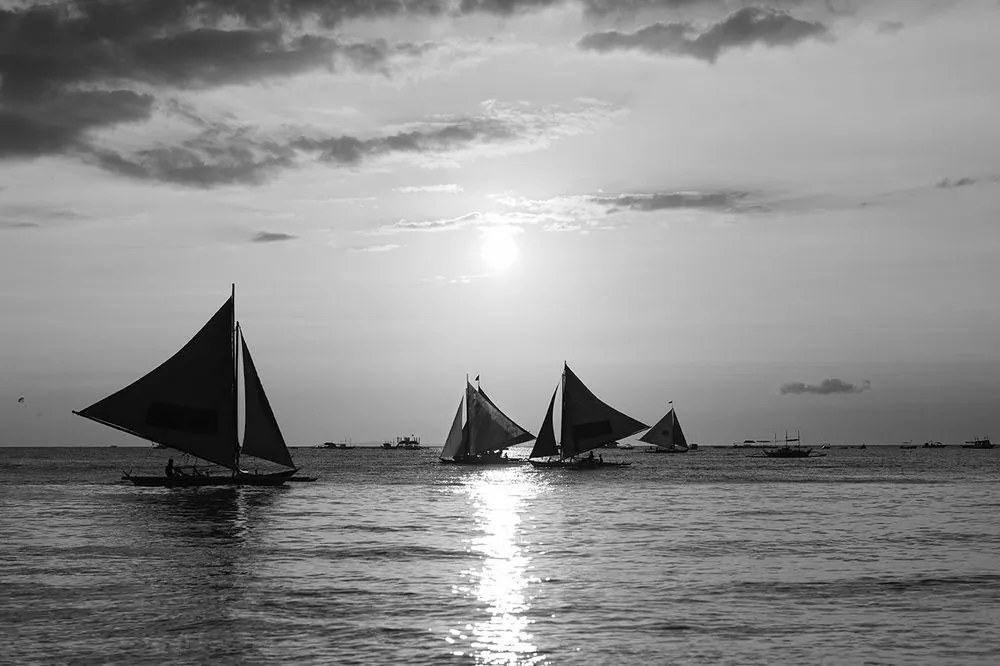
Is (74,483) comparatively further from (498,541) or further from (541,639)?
(541,639)

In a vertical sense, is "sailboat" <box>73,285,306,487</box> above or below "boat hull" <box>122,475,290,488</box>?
above

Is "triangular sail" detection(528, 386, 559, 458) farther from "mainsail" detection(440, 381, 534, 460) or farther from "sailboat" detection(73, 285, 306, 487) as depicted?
"sailboat" detection(73, 285, 306, 487)

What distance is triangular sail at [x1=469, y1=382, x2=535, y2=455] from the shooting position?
5359 inches

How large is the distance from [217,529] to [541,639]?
33.1 meters

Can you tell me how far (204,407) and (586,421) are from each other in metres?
57.3

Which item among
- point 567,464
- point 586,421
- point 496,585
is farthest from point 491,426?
point 496,585

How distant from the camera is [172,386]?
71.6 meters

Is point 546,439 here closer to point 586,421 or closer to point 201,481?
point 586,421

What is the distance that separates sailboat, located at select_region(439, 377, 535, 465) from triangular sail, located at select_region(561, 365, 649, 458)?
11.5 metres

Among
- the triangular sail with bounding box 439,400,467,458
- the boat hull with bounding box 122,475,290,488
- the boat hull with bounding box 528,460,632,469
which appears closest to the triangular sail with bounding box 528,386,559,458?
the boat hull with bounding box 528,460,632,469

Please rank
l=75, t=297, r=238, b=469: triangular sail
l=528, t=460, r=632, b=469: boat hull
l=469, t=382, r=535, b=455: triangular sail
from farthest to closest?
l=469, t=382, r=535, b=455: triangular sail → l=528, t=460, r=632, b=469: boat hull → l=75, t=297, r=238, b=469: triangular sail

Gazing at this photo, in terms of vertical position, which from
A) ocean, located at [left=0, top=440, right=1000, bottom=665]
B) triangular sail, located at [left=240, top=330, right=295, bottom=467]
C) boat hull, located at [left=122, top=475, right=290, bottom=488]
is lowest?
ocean, located at [left=0, top=440, right=1000, bottom=665]

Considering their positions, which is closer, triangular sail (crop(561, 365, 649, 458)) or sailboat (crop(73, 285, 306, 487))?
sailboat (crop(73, 285, 306, 487))

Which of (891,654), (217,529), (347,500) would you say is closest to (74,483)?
(347,500)
